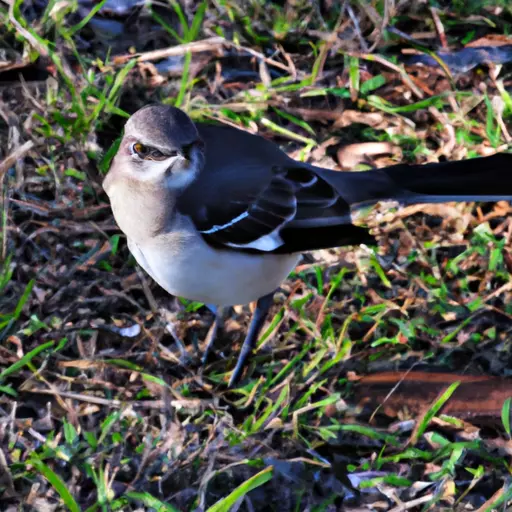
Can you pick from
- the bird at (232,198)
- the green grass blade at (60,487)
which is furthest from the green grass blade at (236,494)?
the bird at (232,198)

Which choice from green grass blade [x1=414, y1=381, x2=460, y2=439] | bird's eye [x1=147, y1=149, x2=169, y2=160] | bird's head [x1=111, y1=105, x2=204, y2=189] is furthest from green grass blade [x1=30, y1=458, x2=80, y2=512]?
green grass blade [x1=414, y1=381, x2=460, y2=439]

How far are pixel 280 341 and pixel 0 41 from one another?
9.47ft

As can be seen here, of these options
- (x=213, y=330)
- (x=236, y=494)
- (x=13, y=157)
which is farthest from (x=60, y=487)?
(x=13, y=157)

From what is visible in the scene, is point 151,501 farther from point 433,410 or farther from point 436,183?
point 436,183

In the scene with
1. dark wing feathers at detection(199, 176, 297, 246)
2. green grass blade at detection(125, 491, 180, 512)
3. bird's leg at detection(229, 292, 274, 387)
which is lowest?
green grass blade at detection(125, 491, 180, 512)

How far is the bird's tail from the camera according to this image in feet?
16.8

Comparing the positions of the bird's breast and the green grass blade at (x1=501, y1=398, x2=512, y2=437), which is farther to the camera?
the green grass blade at (x1=501, y1=398, x2=512, y2=437)

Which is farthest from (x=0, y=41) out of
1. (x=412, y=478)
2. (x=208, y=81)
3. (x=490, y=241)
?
(x=412, y=478)

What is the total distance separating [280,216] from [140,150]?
770mm

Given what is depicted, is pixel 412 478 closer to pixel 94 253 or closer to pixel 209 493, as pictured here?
pixel 209 493

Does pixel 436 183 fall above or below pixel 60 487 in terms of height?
above

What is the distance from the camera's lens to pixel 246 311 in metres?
5.62

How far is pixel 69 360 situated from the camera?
5238 millimetres

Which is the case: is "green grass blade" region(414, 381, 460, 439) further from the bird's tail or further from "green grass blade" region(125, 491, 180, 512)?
"green grass blade" region(125, 491, 180, 512)
